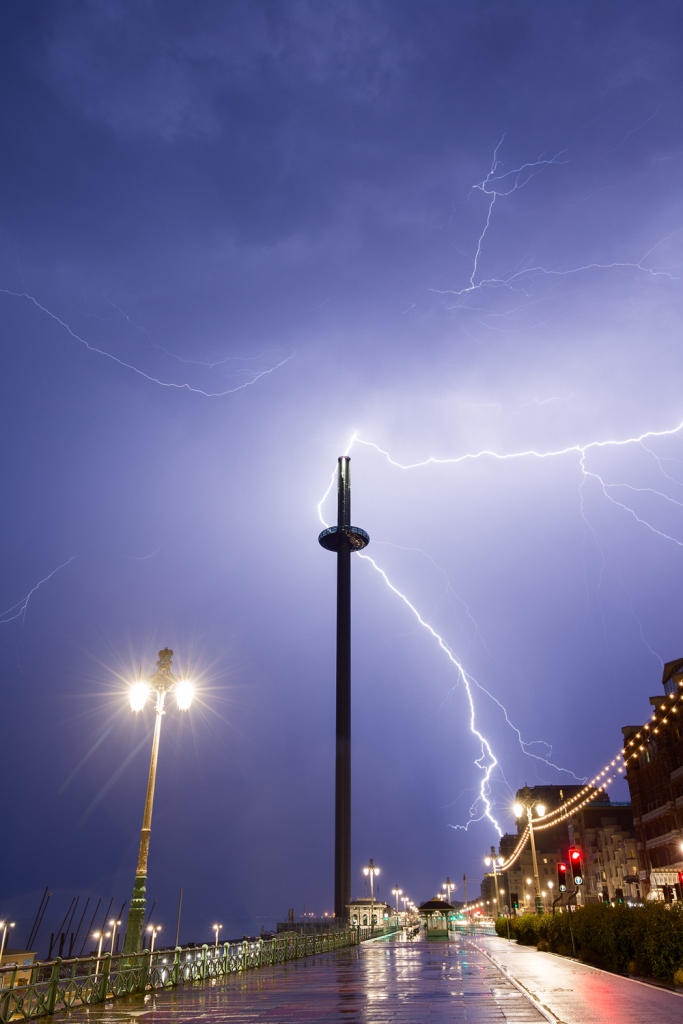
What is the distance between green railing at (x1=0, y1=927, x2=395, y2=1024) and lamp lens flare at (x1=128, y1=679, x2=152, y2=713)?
19.0ft

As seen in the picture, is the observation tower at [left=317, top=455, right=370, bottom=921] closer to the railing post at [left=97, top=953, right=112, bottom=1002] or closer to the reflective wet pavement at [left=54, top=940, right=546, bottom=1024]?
the reflective wet pavement at [left=54, top=940, right=546, bottom=1024]

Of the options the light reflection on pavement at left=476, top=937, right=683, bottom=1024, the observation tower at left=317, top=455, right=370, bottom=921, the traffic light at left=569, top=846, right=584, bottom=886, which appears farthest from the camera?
the observation tower at left=317, top=455, right=370, bottom=921

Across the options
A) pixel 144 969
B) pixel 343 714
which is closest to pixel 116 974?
pixel 144 969

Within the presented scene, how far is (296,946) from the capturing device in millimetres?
28328

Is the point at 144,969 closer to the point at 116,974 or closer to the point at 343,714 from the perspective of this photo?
the point at 116,974

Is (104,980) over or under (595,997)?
over

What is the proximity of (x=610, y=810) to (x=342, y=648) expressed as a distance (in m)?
46.7

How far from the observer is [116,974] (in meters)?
14.6

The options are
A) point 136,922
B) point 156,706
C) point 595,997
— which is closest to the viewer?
point 595,997

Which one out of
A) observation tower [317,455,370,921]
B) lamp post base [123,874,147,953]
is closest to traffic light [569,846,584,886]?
lamp post base [123,874,147,953]

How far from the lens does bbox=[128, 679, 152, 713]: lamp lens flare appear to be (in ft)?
62.0

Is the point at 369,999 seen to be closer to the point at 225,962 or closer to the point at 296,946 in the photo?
the point at 225,962

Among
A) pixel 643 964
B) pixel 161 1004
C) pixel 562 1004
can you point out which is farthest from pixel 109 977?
pixel 643 964

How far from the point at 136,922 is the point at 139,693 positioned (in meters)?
5.46
